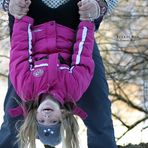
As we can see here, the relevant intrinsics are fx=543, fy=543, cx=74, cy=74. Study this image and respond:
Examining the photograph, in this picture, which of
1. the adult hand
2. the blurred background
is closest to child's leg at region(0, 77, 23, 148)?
the adult hand

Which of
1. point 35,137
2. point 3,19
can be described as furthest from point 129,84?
point 35,137

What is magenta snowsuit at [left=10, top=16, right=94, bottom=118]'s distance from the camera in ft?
4.06

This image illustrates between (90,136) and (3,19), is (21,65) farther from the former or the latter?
(3,19)

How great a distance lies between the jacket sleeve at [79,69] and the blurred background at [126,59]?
1931 millimetres

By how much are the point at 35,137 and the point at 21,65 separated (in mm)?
181

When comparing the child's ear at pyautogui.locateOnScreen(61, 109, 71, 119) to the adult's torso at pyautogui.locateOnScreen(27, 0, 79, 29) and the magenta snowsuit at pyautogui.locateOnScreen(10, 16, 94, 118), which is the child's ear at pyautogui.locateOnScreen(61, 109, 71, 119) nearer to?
the magenta snowsuit at pyautogui.locateOnScreen(10, 16, 94, 118)

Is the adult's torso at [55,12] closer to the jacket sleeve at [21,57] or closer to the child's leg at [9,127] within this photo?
the jacket sleeve at [21,57]

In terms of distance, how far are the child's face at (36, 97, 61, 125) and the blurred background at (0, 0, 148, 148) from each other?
1983mm

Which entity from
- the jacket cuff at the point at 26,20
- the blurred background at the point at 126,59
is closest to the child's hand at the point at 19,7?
the jacket cuff at the point at 26,20

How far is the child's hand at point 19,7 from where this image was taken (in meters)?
1.30

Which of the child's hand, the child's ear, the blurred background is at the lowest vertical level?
the blurred background

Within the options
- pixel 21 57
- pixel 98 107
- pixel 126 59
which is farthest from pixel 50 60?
pixel 126 59

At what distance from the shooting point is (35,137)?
4.29 ft

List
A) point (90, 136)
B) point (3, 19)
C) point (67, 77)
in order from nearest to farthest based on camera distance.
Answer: point (67, 77) → point (90, 136) → point (3, 19)
